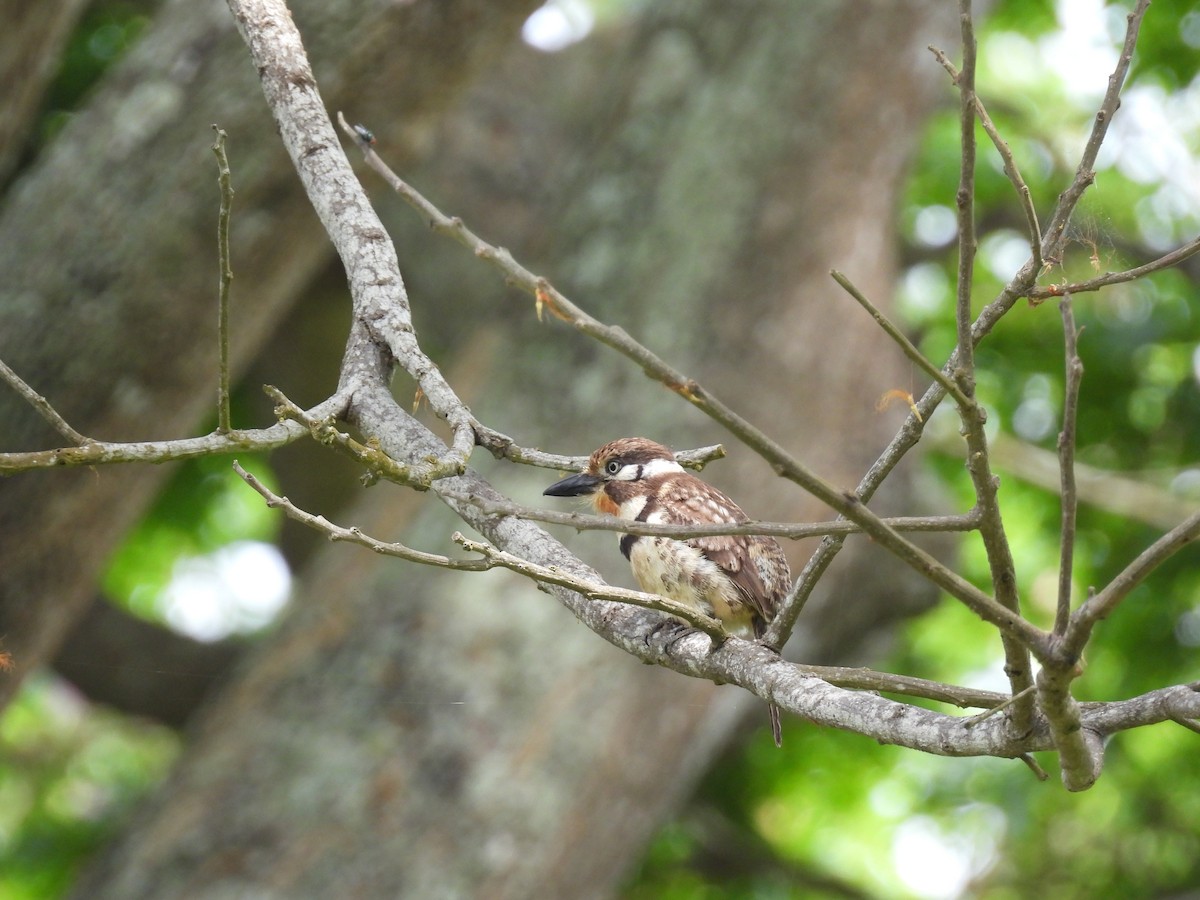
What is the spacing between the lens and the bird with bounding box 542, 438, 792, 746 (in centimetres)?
343

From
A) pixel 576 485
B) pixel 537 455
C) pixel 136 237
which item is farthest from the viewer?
pixel 136 237

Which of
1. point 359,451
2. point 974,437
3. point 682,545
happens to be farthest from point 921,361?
point 682,545

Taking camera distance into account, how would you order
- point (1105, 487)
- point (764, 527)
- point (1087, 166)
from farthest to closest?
point (1105, 487)
point (1087, 166)
point (764, 527)

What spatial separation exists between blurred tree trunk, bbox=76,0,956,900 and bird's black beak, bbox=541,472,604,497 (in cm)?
199

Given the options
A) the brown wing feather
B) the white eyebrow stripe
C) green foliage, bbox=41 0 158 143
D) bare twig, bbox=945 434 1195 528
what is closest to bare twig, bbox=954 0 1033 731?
the brown wing feather

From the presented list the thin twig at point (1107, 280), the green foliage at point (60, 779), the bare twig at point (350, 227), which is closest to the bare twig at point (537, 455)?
the bare twig at point (350, 227)

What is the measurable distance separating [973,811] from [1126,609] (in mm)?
1432

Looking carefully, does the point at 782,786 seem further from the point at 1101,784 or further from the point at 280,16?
the point at 280,16

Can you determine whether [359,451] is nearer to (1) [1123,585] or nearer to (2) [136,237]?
(1) [1123,585]

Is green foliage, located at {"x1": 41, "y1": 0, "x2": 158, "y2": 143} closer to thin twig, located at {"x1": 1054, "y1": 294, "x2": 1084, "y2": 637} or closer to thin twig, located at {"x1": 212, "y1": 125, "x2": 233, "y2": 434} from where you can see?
thin twig, located at {"x1": 212, "y1": 125, "x2": 233, "y2": 434}

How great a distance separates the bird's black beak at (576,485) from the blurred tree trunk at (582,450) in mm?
1991

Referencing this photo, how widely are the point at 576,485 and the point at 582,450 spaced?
223 centimetres

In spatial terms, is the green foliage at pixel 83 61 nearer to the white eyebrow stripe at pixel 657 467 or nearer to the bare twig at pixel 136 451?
the white eyebrow stripe at pixel 657 467

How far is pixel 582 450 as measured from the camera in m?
5.89
